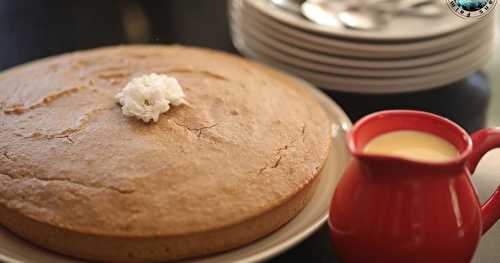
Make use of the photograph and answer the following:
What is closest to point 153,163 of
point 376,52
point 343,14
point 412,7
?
point 376,52

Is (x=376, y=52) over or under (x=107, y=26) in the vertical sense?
under

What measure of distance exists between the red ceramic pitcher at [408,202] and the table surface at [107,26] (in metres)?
0.54

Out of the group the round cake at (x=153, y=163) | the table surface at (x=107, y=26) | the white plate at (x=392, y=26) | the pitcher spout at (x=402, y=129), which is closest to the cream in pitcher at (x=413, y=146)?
the pitcher spout at (x=402, y=129)

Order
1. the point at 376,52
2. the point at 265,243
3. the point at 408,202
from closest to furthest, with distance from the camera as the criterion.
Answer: the point at 408,202 → the point at 265,243 → the point at 376,52

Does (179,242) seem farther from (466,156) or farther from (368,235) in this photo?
(466,156)

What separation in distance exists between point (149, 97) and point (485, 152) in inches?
18.1

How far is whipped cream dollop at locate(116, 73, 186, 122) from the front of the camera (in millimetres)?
915

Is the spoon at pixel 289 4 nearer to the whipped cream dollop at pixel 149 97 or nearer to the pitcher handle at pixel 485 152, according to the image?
the whipped cream dollop at pixel 149 97

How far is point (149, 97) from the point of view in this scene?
92 centimetres

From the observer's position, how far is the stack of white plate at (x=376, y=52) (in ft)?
3.84

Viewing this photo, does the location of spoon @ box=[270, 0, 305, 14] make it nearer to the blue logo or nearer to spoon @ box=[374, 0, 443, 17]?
spoon @ box=[374, 0, 443, 17]

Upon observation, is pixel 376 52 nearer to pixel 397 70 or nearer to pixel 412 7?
pixel 397 70

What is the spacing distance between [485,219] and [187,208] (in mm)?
372

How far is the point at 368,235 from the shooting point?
2.42 ft
